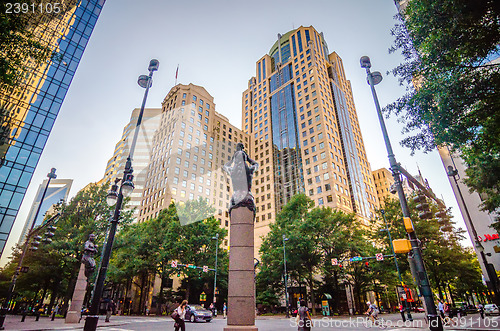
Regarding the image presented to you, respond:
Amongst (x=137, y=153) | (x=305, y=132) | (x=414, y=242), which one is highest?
(x=137, y=153)

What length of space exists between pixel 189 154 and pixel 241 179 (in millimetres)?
60419

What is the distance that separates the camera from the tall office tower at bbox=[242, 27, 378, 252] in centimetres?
6112

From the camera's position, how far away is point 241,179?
1052 centimetres

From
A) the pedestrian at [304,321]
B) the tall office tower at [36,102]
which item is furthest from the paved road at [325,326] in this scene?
the tall office tower at [36,102]

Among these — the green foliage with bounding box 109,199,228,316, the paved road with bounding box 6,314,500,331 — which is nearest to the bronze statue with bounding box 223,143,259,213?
the paved road with bounding box 6,314,500,331

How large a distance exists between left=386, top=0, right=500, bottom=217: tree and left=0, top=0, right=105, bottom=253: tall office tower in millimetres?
38394

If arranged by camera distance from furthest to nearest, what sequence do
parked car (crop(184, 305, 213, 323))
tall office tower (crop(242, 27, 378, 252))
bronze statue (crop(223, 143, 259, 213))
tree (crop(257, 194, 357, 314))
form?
1. tall office tower (crop(242, 27, 378, 252))
2. tree (crop(257, 194, 357, 314))
3. parked car (crop(184, 305, 213, 323))
4. bronze statue (crop(223, 143, 259, 213))

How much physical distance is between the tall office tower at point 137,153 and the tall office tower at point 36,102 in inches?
1709

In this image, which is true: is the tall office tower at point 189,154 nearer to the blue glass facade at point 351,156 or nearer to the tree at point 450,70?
Answer: the blue glass facade at point 351,156

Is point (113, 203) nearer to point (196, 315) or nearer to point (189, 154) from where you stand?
point (196, 315)

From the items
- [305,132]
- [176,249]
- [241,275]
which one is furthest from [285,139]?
[241,275]

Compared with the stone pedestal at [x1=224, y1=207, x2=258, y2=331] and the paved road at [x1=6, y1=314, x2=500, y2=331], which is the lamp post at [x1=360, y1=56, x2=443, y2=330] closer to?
the stone pedestal at [x1=224, y1=207, x2=258, y2=331]

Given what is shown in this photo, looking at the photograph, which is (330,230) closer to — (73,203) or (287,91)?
(73,203)

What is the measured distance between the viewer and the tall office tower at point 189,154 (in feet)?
211
